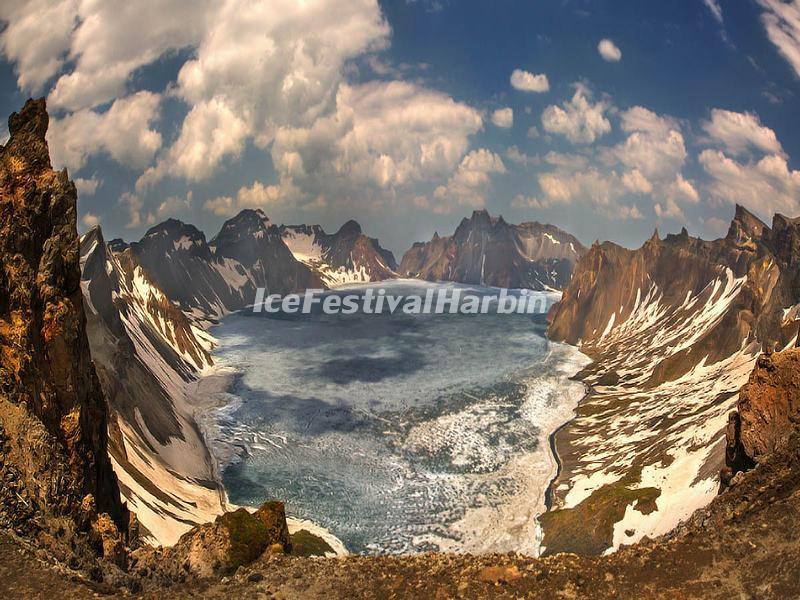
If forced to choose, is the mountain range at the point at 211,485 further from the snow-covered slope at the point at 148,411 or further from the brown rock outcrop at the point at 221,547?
the snow-covered slope at the point at 148,411

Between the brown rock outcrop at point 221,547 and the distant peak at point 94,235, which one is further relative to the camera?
the distant peak at point 94,235

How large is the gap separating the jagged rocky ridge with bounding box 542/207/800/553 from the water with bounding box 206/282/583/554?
696 centimetres

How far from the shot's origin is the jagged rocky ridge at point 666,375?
66.1m

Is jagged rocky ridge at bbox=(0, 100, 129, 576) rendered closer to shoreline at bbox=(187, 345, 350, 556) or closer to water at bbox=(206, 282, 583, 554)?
shoreline at bbox=(187, 345, 350, 556)

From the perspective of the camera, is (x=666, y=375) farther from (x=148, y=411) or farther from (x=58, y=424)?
(x=58, y=424)

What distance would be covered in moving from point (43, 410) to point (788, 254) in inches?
5225

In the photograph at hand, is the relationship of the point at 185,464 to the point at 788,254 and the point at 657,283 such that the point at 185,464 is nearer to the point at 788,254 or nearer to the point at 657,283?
the point at 788,254

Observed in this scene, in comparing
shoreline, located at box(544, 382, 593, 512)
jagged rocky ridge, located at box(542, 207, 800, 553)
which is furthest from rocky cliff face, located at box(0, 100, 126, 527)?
shoreline, located at box(544, 382, 593, 512)

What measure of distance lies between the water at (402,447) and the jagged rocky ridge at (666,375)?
6.96 meters

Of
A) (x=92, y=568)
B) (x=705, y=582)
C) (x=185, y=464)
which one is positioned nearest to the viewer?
(x=705, y=582)

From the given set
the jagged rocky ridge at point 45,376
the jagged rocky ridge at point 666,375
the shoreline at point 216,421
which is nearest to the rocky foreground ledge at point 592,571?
the jagged rocky ridge at point 45,376

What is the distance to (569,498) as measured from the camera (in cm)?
7812

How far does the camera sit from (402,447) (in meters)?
103

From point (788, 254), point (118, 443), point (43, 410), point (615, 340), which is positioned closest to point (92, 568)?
point (43, 410)
